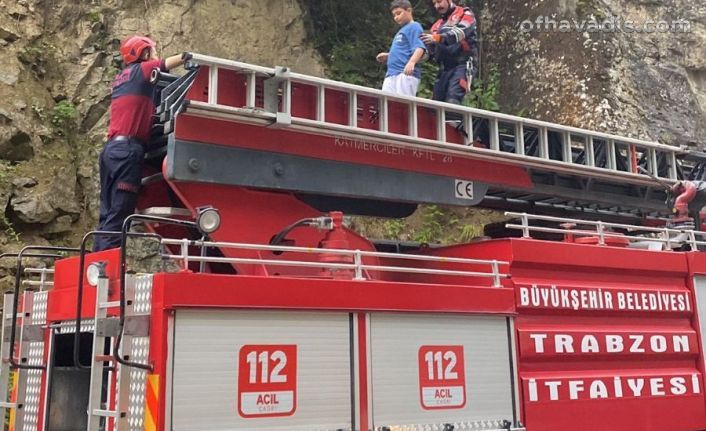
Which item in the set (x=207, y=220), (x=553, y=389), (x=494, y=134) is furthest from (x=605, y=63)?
(x=207, y=220)

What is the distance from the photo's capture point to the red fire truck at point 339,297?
4164 millimetres

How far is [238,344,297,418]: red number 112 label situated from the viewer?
416 centimetres

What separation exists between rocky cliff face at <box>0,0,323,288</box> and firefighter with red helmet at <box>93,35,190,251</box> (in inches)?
178

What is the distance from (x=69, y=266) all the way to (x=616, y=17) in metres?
13.4

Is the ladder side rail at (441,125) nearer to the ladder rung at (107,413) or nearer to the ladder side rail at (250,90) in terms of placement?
the ladder side rail at (250,90)

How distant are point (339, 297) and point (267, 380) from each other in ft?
2.27

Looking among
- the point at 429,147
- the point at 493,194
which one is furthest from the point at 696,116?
the point at 429,147

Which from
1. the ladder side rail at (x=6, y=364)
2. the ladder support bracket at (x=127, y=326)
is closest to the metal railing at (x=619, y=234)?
the ladder support bracket at (x=127, y=326)

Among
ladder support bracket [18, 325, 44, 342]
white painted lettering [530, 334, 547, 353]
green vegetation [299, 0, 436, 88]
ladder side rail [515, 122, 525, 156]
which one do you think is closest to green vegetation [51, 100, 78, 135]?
green vegetation [299, 0, 436, 88]

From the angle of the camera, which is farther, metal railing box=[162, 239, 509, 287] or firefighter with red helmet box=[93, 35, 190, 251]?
firefighter with red helmet box=[93, 35, 190, 251]

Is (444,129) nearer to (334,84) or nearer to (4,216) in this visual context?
(334,84)

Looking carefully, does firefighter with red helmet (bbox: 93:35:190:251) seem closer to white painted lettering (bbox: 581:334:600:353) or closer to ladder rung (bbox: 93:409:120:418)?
ladder rung (bbox: 93:409:120:418)

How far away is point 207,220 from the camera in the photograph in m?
4.68

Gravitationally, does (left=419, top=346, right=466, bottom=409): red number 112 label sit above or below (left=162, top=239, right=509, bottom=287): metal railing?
below
